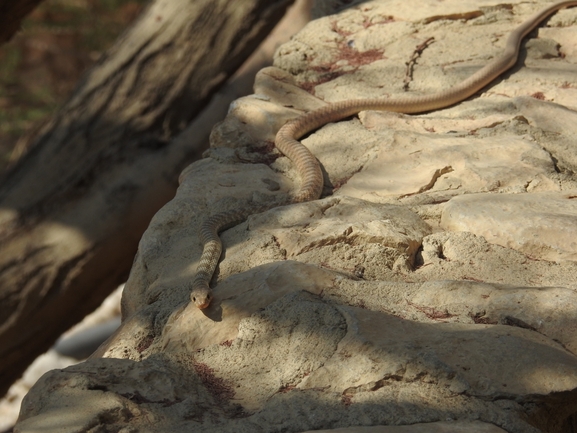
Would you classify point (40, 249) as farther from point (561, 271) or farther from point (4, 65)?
point (4, 65)

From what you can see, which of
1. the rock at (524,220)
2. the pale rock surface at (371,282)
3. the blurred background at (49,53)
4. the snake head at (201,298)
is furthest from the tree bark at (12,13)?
the blurred background at (49,53)

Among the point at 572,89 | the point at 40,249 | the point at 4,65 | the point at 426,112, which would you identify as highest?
the point at 4,65

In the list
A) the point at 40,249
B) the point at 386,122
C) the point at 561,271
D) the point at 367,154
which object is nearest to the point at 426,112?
the point at 386,122

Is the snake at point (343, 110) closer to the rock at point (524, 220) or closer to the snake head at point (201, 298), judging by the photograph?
the snake head at point (201, 298)

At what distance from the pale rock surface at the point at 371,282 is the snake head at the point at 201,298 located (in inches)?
0.9

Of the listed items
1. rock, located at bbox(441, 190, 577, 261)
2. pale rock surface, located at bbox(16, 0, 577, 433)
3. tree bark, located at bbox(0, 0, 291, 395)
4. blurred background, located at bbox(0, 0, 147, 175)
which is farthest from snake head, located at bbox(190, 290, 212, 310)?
blurred background, located at bbox(0, 0, 147, 175)

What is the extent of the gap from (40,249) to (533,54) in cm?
346

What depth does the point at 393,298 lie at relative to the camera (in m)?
2.16

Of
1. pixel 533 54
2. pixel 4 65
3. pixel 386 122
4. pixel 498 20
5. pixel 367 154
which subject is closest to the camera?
pixel 367 154

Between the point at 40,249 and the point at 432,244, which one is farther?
the point at 40,249

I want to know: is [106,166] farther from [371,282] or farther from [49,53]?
[49,53]

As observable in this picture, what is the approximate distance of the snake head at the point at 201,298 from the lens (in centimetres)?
221

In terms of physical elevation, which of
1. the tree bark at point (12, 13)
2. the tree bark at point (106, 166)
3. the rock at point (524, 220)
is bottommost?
the rock at point (524, 220)

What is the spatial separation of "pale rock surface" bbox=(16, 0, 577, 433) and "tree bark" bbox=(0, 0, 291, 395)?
3.94 feet
